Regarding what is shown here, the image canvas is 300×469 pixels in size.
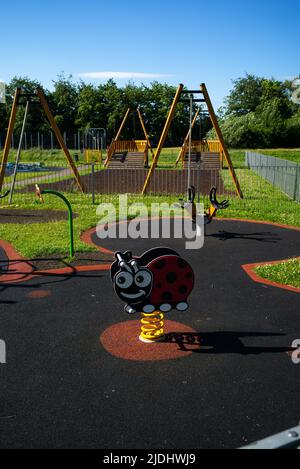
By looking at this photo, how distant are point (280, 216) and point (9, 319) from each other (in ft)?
33.5

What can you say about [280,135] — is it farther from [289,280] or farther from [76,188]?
[289,280]

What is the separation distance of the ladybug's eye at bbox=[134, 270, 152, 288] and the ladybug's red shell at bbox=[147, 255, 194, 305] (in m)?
0.08

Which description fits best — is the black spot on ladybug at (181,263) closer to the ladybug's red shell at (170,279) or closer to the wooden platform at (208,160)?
the ladybug's red shell at (170,279)

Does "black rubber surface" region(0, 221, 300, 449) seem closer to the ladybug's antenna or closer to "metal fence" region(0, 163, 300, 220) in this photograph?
the ladybug's antenna

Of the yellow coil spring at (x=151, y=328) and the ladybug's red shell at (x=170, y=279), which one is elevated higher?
the ladybug's red shell at (x=170, y=279)

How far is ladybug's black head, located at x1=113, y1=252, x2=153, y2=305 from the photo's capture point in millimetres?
5332


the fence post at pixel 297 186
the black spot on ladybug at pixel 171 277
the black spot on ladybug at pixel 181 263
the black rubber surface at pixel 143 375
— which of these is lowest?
the black rubber surface at pixel 143 375

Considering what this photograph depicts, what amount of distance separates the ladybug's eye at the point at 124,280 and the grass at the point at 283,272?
368 centimetres

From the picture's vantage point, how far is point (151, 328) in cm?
572

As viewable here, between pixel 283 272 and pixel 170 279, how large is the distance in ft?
11.9

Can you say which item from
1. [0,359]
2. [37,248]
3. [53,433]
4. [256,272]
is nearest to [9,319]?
[0,359]

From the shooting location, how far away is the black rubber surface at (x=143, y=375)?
390 cm

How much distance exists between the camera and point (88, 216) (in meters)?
14.0

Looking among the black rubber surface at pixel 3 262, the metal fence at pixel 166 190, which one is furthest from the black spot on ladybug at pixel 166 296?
the metal fence at pixel 166 190
